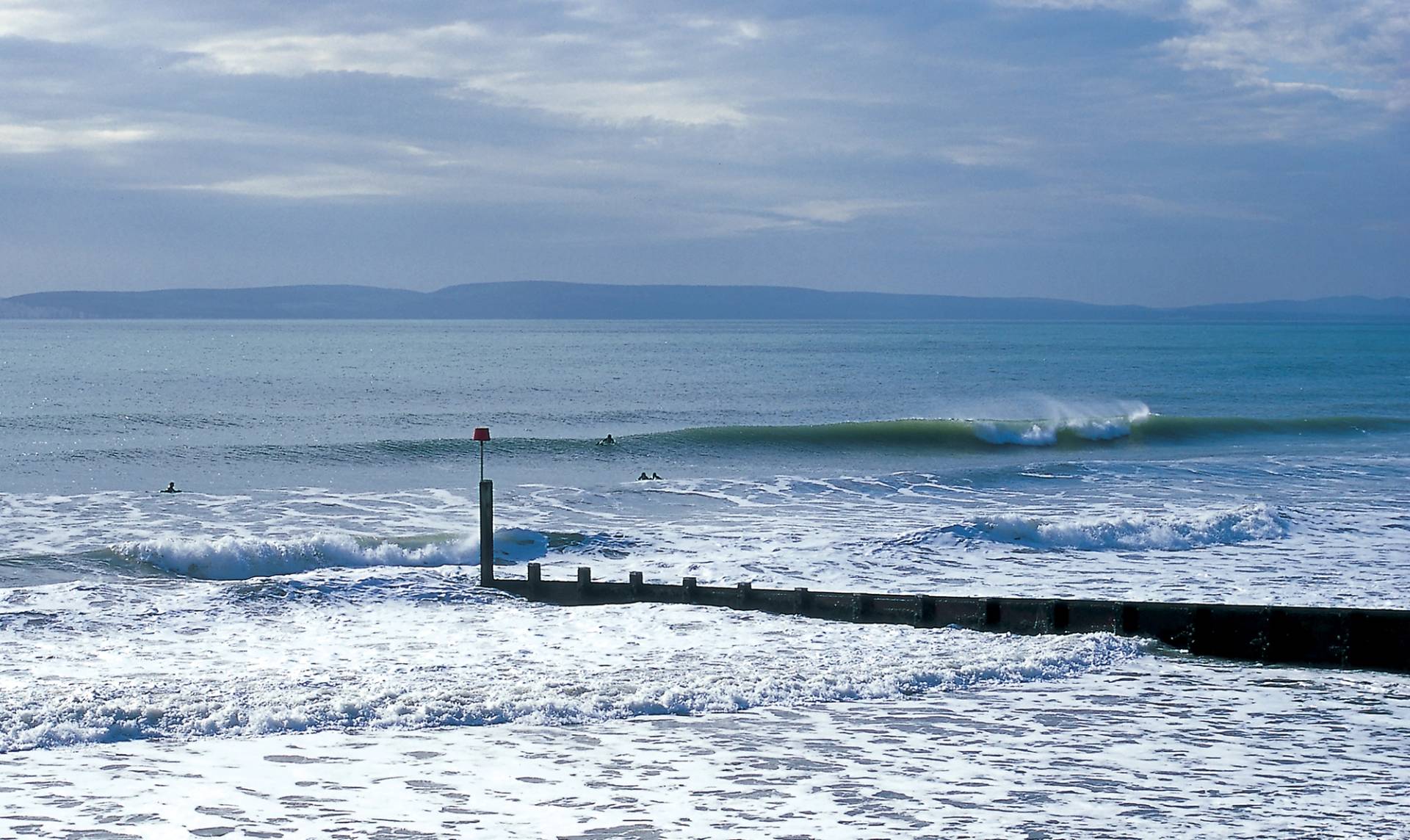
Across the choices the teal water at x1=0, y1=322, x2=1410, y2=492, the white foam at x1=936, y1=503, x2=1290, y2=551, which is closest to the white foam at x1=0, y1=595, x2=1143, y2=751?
the white foam at x1=936, y1=503, x2=1290, y2=551

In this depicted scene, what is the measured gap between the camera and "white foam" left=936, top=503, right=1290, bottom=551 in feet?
73.1

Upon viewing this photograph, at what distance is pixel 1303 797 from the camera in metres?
9.20

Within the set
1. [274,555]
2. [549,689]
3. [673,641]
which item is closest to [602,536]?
[274,555]

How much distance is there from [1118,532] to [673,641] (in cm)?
1088

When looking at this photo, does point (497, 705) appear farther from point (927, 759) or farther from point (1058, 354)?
point (1058, 354)

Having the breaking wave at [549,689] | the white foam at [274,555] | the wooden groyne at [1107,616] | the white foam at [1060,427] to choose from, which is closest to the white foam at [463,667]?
the breaking wave at [549,689]

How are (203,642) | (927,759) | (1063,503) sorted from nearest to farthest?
1. (927,759)
2. (203,642)
3. (1063,503)

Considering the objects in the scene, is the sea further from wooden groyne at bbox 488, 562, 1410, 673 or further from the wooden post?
the wooden post

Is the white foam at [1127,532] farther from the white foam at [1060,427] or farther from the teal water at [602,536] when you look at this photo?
the white foam at [1060,427]

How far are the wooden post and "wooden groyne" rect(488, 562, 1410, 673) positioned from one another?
1103 millimetres

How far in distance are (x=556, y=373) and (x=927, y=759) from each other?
76590 mm

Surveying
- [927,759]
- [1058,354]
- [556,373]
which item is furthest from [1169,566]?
[1058,354]

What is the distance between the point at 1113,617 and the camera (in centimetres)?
1434

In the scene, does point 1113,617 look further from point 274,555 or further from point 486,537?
point 274,555
